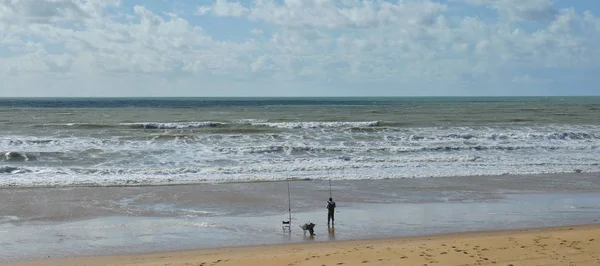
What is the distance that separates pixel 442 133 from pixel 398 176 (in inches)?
756

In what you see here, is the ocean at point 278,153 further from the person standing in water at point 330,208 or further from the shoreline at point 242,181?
the person standing in water at point 330,208

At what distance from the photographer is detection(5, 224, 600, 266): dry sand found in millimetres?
11406

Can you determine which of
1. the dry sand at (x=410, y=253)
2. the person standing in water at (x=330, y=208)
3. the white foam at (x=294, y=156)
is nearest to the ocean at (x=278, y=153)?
the white foam at (x=294, y=156)

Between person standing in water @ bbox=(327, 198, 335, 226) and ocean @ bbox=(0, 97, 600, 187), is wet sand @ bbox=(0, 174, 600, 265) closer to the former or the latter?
person standing in water @ bbox=(327, 198, 335, 226)

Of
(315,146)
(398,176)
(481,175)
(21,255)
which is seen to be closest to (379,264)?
(21,255)

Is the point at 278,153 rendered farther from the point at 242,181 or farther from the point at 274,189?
the point at 274,189

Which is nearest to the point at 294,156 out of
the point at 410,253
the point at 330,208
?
the point at 330,208

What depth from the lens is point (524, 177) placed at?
24422mm

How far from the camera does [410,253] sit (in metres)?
12.1

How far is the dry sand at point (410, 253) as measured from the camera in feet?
37.4

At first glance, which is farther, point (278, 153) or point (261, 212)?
point (278, 153)

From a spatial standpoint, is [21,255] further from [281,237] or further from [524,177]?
[524,177]

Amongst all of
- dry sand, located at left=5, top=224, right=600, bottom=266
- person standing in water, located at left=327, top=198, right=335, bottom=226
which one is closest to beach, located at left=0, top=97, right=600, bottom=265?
dry sand, located at left=5, top=224, right=600, bottom=266

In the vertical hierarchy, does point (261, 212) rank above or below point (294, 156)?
below
